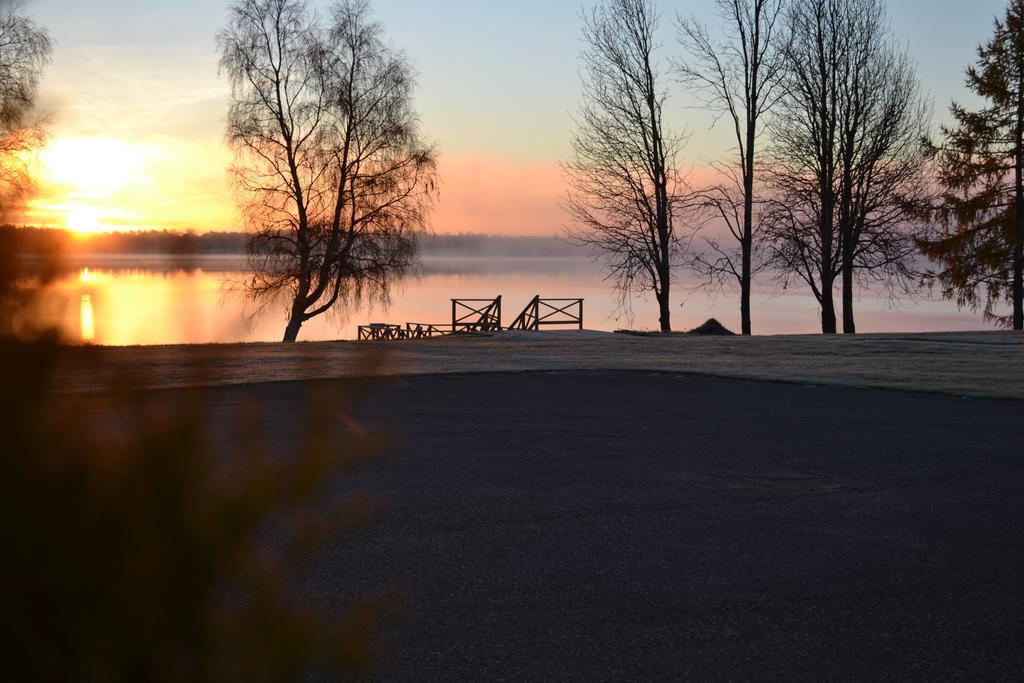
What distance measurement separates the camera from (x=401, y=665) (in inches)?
173

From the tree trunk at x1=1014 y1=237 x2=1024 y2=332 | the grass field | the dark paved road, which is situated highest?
the tree trunk at x1=1014 y1=237 x2=1024 y2=332

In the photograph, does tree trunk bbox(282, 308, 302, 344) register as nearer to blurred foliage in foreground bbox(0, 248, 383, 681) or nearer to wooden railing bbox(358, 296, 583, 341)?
wooden railing bbox(358, 296, 583, 341)

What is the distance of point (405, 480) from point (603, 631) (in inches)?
144

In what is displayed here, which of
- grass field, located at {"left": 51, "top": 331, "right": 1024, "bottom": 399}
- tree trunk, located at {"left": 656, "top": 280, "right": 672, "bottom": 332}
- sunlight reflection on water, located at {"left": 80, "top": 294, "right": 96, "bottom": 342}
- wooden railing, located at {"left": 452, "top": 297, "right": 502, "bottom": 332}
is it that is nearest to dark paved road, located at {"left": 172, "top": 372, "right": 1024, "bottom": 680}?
grass field, located at {"left": 51, "top": 331, "right": 1024, "bottom": 399}

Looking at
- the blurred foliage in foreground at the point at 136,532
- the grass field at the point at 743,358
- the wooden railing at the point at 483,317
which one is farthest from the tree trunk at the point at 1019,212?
the blurred foliage in foreground at the point at 136,532

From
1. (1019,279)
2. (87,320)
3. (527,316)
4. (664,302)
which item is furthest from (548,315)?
(87,320)

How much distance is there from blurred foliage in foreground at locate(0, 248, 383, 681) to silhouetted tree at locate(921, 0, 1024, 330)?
1635 inches

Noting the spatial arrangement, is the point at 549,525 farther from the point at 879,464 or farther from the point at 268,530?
the point at 879,464

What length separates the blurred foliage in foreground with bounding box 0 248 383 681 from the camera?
4.23 ft

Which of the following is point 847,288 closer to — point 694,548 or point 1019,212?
point 1019,212

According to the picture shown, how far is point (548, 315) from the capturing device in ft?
129

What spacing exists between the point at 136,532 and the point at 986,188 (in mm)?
43536

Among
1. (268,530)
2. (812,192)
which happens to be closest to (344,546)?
(268,530)

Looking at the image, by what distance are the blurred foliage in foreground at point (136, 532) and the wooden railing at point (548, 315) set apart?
37.2m
